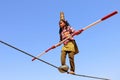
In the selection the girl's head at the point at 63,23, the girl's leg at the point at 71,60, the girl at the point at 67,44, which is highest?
the girl's head at the point at 63,23

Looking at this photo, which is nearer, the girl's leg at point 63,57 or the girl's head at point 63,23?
the girl's leg at point 63,57

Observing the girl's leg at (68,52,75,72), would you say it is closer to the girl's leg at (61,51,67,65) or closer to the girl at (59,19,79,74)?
the girl at (59,19,79,74)

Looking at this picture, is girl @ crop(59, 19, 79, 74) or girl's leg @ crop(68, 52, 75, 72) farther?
girl's leg @ crop(68, 52, 75, 72)

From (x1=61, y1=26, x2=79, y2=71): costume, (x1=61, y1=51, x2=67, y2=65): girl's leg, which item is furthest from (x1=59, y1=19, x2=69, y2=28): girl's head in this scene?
(x1=61, y1=51, x2=67, y2=65): girl's leg

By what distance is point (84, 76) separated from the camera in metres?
15.9

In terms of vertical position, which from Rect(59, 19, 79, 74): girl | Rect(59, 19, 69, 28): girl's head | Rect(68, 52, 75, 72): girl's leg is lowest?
Rect(68, 52, 75, 72): girl's leg

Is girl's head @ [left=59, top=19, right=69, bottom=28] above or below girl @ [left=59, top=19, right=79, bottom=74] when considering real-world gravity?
above

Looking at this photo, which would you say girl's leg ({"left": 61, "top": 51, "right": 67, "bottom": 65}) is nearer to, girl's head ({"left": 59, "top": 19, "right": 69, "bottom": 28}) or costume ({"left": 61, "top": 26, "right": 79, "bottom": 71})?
costume ({"left": 61, "top": 26, "right": 79, "bottom": 71})

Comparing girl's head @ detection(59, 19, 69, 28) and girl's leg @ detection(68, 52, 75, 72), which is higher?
girl's head @ detection(59, 19, 69, 28)

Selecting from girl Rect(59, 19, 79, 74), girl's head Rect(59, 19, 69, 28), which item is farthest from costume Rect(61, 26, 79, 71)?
girl's head Rect(59, 19, 69, 28)

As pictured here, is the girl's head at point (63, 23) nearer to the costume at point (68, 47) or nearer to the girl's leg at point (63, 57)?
the costume at point (68, 47)

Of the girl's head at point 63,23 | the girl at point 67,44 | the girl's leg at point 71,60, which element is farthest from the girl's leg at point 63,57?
the girl's head at point 63,23

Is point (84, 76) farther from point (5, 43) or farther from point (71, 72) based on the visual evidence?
point (5, 43)

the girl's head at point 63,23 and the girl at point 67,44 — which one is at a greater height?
the girl's head at point 63,23
